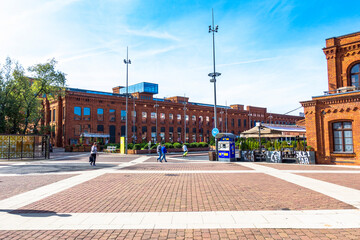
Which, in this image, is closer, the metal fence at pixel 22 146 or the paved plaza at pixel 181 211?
the paved plaza at pixel 181 211

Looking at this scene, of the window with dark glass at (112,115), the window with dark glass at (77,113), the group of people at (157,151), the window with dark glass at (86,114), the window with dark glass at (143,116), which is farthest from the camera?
the window with dark glass at (143,116)

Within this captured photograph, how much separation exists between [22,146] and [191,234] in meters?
22.7

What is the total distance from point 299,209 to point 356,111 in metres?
13.6

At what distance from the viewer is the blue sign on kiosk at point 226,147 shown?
21.0 metres

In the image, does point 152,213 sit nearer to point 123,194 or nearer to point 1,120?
point 123,194

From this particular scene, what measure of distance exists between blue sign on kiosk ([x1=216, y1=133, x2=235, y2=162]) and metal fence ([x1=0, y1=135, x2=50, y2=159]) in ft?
53.2

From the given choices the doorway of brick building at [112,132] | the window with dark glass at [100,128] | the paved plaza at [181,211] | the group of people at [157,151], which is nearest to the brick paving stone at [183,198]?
the paved plaza at [181,211]

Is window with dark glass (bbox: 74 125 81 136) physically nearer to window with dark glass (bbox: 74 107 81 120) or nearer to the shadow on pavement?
window with dark glass (bbox: 74 107 81 120)

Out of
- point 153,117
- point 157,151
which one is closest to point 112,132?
point 153,117

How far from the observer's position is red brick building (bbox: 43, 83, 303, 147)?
53.5 m

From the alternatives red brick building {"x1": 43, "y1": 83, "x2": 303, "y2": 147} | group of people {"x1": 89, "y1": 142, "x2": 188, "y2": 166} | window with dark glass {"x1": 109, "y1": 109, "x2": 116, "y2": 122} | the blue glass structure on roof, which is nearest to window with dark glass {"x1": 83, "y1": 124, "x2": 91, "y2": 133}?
red brick building {"x1": 43, "y1": 83, "x2": 303, "y2": 147}

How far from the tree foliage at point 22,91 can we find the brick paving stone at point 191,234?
32342 millimetres

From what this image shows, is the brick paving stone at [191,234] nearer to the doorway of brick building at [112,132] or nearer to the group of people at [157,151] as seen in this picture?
the group of people at [157,151]

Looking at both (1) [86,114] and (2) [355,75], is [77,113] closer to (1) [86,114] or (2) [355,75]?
(1) [86,114]
